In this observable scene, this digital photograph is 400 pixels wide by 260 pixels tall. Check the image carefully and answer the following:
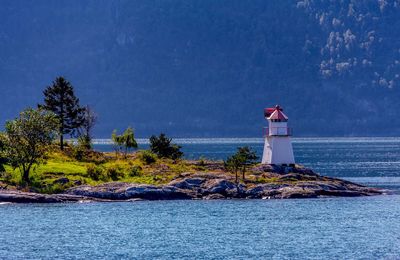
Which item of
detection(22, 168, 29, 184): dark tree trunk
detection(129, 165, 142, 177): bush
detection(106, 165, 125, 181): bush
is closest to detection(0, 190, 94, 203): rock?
detection(22, 168, 29, 184): dark tree trunk

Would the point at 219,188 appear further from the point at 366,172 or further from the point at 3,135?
the point at 366,172

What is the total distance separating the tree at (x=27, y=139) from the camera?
114 meters

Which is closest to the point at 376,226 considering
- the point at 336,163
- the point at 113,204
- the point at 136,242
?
the point at 136,242

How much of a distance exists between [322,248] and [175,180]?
39.8m

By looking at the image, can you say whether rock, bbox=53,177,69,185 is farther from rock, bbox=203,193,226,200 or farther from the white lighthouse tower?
the white lighthouse tower

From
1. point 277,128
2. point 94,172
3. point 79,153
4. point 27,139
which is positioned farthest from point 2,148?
point 277,128

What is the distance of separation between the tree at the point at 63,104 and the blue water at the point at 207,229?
99.0ft

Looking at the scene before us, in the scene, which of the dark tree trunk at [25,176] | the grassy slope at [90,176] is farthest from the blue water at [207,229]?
the dark tree trunk at [25,176]

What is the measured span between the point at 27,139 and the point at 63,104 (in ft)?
64.0

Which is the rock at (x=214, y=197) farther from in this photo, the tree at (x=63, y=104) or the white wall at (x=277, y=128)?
the tree at (x=63, y=104)

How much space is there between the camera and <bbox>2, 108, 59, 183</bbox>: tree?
11356 centimetres

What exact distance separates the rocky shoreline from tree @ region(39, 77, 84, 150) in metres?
23.9

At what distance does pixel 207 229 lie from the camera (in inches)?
3445

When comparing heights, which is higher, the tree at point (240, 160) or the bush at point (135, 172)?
the tree at point (240, 160)
